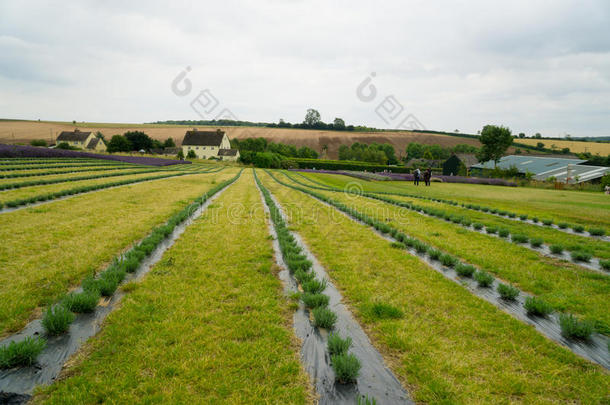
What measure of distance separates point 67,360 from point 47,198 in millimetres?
12917

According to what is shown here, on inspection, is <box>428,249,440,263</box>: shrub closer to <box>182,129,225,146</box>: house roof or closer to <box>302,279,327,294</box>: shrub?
<box>302,279,327,294</box>: shrub

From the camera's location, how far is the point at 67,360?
320 centimetres

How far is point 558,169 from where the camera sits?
178 feet

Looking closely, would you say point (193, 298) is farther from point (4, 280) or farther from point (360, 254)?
point (360, 254)

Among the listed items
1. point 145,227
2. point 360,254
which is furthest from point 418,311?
point 145,227

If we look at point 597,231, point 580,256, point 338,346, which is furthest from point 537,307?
point 597,231

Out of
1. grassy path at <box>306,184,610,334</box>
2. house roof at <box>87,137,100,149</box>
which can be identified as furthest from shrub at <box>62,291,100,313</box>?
house roof at <box>87,137,100,149</box>

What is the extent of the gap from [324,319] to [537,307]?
3.68m

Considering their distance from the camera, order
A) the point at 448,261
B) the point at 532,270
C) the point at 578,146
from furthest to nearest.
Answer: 1. the point at 578,146
2. the point at 448,261
3. the point at 532,270

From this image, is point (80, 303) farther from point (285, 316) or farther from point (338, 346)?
point (338, 346)

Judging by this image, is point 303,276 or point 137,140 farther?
point 137,140

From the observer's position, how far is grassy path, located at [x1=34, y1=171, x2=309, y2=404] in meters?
2.81

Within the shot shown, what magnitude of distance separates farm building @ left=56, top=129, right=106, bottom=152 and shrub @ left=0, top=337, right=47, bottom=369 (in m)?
115

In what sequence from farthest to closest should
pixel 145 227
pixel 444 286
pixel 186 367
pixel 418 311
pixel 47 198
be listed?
1. pixel 47 198
2. pixel 145 227
3. pixel 444 286
4. pixel 418 311
5. pixel 186 367
